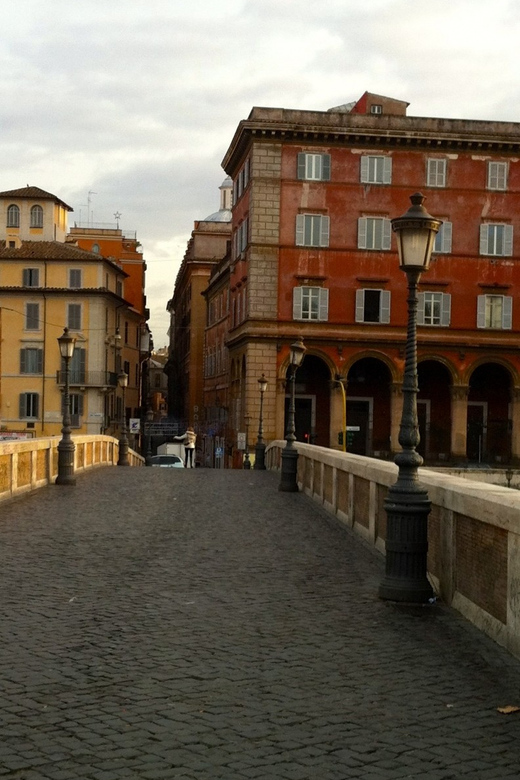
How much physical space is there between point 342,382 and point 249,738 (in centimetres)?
4731

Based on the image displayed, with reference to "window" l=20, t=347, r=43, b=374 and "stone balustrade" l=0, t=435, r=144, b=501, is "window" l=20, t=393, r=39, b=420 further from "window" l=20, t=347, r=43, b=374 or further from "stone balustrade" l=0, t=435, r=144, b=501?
"stone balustrade" l=0, t=435, r=144, b=501

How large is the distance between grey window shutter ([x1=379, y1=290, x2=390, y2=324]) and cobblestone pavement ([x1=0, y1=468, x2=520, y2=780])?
4097 centimetres

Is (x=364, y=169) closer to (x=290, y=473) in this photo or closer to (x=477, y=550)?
(x=290, y=473)

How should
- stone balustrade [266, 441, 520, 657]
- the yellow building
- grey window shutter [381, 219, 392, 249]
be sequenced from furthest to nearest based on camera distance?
1. the yellow building
2. grey window shutter [381, 219, 392, 249]
3. stone balustrade [266, 441, 520, 657]

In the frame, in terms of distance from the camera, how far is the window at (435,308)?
53.8 metres

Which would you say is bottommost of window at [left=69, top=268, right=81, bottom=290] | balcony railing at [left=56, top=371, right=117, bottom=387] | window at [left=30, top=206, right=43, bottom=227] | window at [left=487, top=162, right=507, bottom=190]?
balcony railing at [left=56, top=371, right=117, bottom=387]

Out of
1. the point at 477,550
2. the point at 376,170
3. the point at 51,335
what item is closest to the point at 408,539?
the point at 477,550

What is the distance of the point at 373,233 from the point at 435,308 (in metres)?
4.84

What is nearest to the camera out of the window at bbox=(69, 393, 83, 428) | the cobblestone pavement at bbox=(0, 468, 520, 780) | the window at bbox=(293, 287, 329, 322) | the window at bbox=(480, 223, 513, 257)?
the cobblestone pavement at bbox=(0, 468, 520, 780)

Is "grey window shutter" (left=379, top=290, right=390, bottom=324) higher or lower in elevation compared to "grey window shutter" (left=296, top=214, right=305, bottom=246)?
lower

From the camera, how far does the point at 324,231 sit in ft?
177

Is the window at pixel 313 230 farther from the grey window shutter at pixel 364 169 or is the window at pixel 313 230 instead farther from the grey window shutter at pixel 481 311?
the grey window shutter at pixel 481 311

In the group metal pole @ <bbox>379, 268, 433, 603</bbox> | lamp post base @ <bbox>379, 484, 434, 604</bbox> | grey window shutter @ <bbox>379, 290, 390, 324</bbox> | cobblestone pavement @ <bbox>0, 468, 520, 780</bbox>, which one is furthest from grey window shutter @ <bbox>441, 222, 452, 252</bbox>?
lamp post base @ <bbox>379, 484, 434, 604</bbox>

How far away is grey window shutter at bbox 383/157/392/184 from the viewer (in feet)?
178
